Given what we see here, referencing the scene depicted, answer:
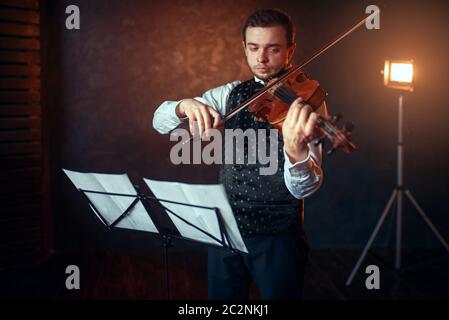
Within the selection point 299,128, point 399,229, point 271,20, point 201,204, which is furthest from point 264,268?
point 399,229

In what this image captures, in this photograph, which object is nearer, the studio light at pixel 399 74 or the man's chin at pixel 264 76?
the man's chin at pixel 264 76

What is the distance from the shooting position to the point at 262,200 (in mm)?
2098

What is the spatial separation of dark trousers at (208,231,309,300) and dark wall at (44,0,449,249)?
7.49 ft

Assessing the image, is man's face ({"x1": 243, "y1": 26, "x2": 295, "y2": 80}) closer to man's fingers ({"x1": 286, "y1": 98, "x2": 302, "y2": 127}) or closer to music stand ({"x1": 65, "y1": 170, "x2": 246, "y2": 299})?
man's fingers ({"x1": 286, "y1": 98, "x2": 302, "y2": 127})

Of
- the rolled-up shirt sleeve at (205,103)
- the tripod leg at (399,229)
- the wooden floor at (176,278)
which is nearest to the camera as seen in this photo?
the rolled-up shirt sleeve at (205,103)

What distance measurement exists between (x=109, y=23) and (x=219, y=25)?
801 mm

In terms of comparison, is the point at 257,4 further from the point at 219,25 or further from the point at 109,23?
the point at 109,23

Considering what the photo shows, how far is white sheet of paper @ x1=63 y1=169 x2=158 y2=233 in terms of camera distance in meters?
1.92

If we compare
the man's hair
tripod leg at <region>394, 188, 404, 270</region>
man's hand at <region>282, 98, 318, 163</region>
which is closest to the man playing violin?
the man's hair

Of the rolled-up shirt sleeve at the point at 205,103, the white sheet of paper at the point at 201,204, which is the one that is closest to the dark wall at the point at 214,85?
the rolled-up shirt sleeve at the point at 205,103

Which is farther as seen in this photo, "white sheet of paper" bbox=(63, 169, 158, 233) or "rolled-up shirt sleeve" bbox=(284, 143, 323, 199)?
"white sheet of paper" bbox=(63, 169, 158, 233)

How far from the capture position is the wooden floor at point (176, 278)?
11.7 ft

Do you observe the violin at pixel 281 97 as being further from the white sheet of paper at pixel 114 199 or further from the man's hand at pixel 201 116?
the white sheet of paper at pixel 114 199

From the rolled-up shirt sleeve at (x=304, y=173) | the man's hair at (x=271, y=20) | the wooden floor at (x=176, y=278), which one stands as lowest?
the wooden floor at (x=176, y=278)
